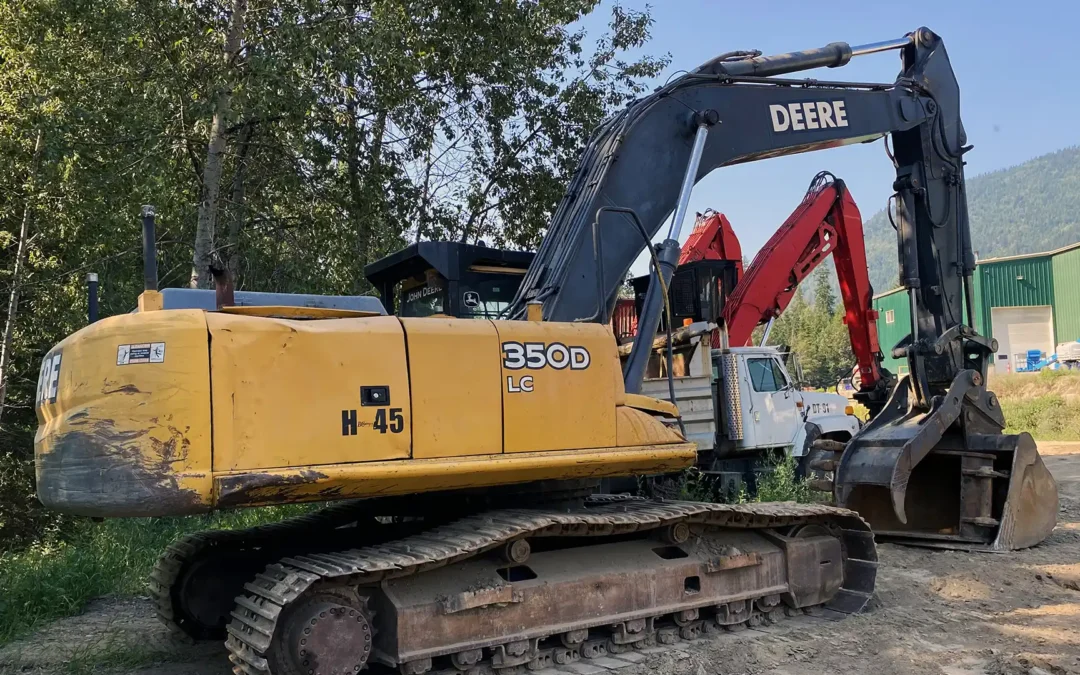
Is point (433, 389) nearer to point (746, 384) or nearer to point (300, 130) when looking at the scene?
point (746, 384)

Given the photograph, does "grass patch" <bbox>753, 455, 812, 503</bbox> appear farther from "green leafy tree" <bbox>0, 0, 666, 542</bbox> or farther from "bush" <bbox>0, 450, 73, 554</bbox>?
"bush" <bbox>0, 450, 73, 554</bbox>

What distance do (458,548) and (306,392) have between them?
1.15m

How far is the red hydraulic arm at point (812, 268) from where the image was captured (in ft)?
38.1

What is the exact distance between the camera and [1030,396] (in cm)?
3158

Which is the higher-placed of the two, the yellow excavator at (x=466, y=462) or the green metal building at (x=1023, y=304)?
the green metal building at (x=1023, y=304)

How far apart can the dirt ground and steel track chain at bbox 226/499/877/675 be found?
0.55 m

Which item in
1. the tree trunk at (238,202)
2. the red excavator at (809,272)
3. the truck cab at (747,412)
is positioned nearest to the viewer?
the truck cab at (747,412)

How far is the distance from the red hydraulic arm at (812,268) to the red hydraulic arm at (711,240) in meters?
0.89

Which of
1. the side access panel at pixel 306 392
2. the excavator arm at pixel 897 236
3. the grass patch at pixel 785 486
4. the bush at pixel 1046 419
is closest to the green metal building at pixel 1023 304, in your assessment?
the bush at pixel 1046 419

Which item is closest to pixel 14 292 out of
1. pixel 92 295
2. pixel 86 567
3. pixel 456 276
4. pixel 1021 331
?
pixel 86 567

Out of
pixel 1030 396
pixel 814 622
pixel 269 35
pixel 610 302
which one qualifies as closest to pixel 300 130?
pixel 269 35

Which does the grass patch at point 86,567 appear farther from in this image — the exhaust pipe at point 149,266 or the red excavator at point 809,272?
the red excavator at point 809,272

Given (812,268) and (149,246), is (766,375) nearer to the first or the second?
(812,268)

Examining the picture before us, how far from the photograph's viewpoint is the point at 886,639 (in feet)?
18.5
